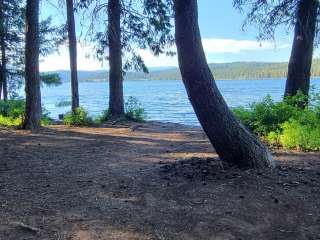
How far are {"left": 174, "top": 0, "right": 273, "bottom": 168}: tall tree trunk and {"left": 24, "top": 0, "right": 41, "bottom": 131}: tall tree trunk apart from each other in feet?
22.3

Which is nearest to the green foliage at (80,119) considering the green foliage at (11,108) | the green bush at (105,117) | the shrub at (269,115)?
the green bush at (105,117)

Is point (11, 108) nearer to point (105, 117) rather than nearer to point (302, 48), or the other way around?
point (105, 117)

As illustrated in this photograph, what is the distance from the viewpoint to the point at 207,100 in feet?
20.6

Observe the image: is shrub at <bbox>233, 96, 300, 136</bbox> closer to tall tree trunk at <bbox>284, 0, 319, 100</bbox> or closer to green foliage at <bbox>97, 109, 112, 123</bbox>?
tall tree trunk at <bbox>284, 0, 319, 100</bbox>

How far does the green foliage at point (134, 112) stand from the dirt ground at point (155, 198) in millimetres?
8773

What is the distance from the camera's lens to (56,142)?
1052cm

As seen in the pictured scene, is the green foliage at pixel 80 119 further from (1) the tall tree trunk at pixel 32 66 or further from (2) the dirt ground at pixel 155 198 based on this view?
(2) the dirt ground at pixel 155 198

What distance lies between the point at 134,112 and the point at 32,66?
234 inches

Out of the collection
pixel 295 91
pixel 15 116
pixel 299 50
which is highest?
pixel 299 50

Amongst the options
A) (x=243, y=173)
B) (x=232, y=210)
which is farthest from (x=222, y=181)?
(x=232, y=210)

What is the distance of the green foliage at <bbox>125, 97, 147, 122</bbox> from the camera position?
17239 millimetres

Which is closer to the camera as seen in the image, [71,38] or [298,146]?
[298,146]

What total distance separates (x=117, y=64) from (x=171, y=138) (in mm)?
6230

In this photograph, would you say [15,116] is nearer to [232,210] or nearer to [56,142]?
[56,142]
